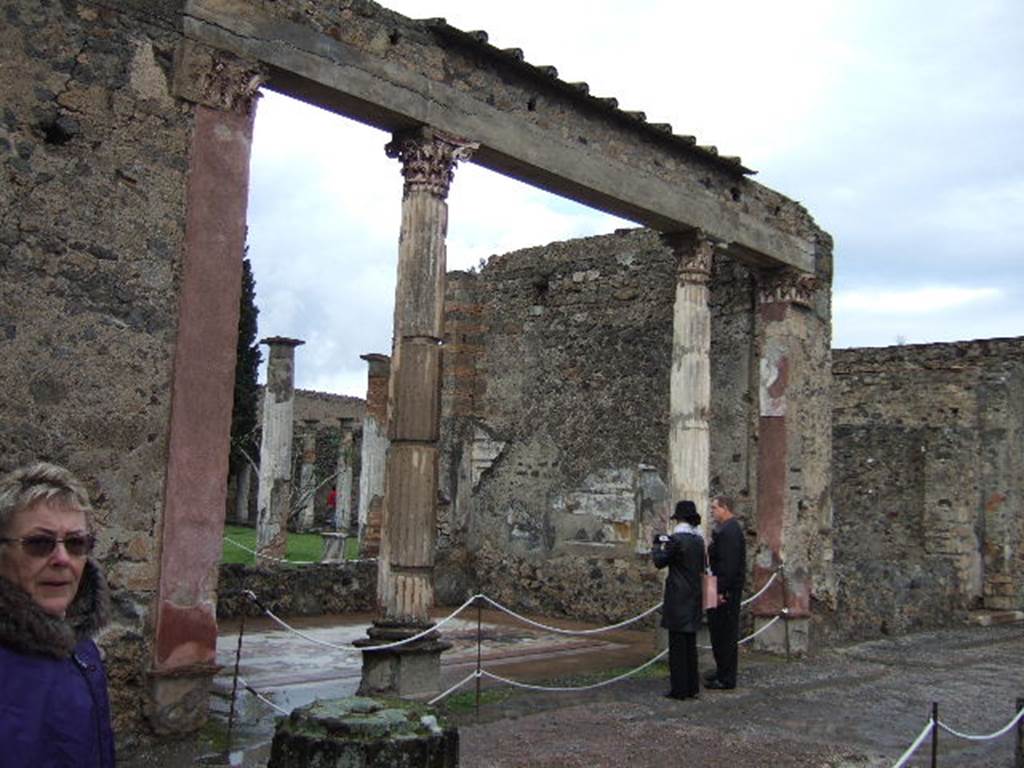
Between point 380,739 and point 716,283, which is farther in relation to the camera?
point 716,283

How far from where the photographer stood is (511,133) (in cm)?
824

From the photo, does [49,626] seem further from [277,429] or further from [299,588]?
[277,429]

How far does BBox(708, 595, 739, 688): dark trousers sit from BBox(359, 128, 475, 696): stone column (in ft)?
7.96

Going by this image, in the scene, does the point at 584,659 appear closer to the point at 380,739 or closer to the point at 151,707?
the point at 151,707

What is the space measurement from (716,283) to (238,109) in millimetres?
6746

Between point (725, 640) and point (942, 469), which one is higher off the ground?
point (942, 469)

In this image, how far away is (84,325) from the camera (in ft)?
19.1

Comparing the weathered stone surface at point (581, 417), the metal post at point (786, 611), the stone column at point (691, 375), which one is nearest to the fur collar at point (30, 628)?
the stone column at point (691, 375)

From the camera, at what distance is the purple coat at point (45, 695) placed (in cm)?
195

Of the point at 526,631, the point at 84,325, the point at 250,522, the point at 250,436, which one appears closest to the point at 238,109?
the point at 84,325

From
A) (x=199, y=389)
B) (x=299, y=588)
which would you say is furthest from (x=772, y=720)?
(x=299, y=588)

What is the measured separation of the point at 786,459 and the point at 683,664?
3709 mm

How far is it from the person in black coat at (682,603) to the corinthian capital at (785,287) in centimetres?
395

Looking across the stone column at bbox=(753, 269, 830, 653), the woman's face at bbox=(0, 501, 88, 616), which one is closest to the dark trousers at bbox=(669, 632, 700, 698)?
the stone column at bbox=(753, 269, 830, 653)
